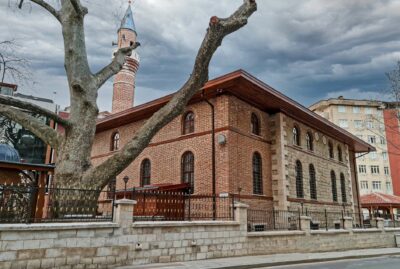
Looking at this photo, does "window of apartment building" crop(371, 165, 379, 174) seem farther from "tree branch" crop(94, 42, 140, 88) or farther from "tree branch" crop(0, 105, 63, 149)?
"tree branch" crop(0, 105, 63, 149)

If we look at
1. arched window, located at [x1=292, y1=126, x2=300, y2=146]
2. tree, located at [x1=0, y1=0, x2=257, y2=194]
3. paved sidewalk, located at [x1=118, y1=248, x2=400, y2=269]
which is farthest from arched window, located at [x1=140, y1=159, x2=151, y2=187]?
arched window, located at [x1=292, y1=126, x2=300, y2=146]

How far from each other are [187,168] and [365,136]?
49.5 meters

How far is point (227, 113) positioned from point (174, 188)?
4150 millimetres

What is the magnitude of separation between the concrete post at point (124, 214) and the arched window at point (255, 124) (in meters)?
9.04

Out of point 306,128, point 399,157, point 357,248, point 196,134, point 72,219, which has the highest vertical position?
point 399,157

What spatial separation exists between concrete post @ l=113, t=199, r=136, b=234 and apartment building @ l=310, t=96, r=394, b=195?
51580 millimetres

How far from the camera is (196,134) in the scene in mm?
15422

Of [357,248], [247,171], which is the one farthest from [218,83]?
[357,248]

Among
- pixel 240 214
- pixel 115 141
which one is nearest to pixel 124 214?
pixel 240 214

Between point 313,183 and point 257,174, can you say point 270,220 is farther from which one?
point 313,183

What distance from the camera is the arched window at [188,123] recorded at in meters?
16.2

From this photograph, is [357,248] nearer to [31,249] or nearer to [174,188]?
[174,188]

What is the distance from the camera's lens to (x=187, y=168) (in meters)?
15.6

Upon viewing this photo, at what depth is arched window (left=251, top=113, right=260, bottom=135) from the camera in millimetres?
16312
